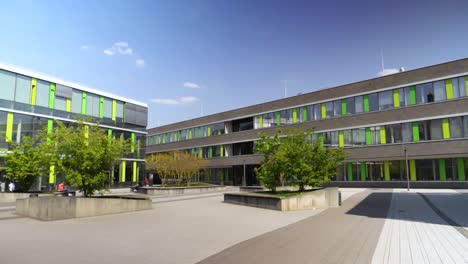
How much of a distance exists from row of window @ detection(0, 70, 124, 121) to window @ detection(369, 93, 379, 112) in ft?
103

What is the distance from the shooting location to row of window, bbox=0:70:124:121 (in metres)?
32.3

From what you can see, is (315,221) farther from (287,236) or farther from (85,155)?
(85,155)

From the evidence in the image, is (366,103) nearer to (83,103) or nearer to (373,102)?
(373,102)

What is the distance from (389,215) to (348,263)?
880 centimetres

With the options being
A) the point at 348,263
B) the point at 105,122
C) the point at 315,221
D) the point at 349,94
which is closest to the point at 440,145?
the point at 349,94

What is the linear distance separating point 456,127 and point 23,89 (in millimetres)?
42347

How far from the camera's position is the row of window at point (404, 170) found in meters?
33.7

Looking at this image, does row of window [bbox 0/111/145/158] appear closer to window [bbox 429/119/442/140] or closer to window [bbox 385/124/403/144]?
window [bbox 385/124/403/144]

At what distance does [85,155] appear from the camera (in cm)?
1670

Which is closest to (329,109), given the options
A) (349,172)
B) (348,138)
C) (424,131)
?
(348,138)

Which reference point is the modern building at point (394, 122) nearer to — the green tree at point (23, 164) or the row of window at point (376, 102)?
the row of window at point (376, 102)

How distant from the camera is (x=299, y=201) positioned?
1794cm

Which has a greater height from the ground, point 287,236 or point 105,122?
point 105,122

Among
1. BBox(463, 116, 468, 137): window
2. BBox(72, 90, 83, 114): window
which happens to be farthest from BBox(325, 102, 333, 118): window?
BBox(72, 90, 83, 114): window
